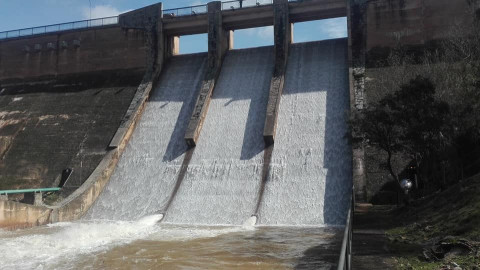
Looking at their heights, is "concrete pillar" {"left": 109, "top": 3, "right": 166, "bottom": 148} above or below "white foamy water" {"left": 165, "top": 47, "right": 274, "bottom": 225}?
above

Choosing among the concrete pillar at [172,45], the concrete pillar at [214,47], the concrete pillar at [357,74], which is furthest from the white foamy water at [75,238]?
the concrete pillar at [172,45]

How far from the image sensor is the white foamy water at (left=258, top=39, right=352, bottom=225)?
17328mm

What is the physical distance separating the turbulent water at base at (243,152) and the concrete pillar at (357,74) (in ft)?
1.97

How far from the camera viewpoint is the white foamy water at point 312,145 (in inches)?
682

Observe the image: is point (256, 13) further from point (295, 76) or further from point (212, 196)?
point (212, 196)

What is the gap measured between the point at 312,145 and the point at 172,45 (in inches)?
575

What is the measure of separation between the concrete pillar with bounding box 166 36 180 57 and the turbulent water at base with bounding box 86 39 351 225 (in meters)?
2.83

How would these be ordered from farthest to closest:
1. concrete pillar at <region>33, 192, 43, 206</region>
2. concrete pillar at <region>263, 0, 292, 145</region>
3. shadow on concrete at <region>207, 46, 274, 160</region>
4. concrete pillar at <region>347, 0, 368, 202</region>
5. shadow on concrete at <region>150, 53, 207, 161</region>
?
1. concrete pillar at <region>263, 0, 292, 145</region>
2. shadow on concrete at <region>150, 53, 207, 161</region>
3. shadow on concrete at <region>207, 46, 274, 160</region>
4. concrete pillar at <region>33, 192, 43, 206</region>
5. concrete pillar at <region>347, 0, 368, 202</region>

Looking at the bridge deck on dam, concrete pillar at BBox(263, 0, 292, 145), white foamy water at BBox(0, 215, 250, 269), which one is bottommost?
white foamy water at BBox(0, 215, 250, 269)

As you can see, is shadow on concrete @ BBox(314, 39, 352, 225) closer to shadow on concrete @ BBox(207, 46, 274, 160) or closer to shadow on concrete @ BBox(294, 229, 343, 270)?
shadow on concrete @ BBox(207, 46, 274, 160)

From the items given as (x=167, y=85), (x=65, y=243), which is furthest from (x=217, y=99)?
(x=65, y=243)

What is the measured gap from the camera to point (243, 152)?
69.3 feet

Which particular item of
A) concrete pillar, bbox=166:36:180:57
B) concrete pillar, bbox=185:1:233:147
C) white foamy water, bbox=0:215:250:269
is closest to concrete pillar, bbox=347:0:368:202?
white foamy water, bbox=0:215:250:269

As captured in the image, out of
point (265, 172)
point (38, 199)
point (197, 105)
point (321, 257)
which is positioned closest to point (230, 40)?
point (197, 105)
